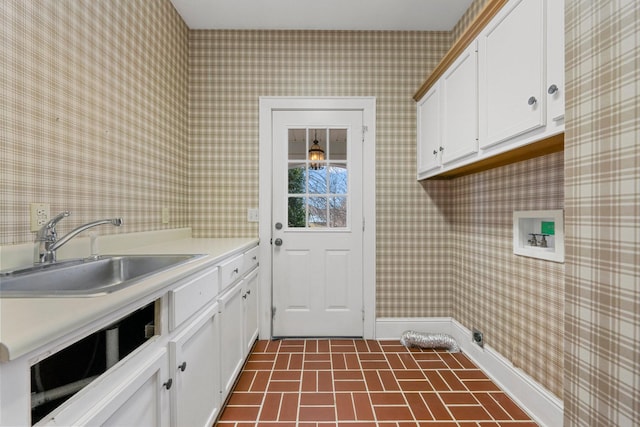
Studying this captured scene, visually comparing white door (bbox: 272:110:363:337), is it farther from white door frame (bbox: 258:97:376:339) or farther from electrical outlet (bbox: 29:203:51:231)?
electrical outlet (bbox: 29:203:51:231)

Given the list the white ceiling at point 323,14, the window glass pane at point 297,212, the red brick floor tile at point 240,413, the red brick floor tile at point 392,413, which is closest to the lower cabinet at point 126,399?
the red brick floor tile at point 240,413

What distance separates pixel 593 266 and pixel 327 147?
2.32 m

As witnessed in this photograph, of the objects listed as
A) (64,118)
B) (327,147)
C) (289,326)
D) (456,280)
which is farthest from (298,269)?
(64,118)

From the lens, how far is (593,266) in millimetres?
532

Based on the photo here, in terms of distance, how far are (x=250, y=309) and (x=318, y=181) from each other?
1146mm

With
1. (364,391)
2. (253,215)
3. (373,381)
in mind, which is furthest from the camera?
(253,215)

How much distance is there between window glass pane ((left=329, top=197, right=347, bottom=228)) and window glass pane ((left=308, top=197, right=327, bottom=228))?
0.05 meters

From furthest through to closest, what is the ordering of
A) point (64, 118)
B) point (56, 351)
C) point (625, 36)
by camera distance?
point (64, 118) < point (56, 351) < point (625, 36)

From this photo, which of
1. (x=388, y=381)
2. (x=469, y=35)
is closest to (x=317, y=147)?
(x=469, y=35)

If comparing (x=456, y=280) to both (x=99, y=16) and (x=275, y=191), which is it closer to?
(x=275, y=191)

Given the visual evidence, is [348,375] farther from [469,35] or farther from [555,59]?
[469,35]

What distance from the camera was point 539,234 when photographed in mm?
1676

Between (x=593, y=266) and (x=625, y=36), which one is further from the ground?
(x=625, y=36)

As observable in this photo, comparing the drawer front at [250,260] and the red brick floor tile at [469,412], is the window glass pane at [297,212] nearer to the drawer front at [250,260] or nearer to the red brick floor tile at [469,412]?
the drawer front at [250,260]
